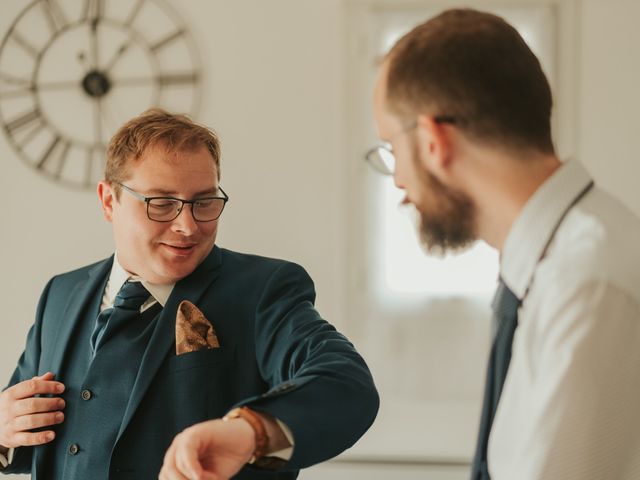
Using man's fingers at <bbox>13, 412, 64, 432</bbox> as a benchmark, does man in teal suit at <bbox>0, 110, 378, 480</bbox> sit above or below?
above

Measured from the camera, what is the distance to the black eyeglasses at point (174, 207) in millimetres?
1799

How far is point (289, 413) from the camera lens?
1320mm

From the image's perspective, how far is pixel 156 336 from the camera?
68.8 inches

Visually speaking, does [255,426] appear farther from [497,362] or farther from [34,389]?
[34,389]

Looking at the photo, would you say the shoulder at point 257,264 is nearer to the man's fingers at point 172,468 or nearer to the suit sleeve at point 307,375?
the suit sleeve at point 307,375

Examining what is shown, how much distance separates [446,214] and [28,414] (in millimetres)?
1040

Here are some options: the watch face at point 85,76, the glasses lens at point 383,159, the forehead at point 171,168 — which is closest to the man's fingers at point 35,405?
the forehead at point 171,168

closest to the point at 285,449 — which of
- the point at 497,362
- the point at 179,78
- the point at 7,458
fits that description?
the point at 497,362

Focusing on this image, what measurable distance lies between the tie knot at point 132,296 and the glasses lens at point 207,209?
8.3 inches

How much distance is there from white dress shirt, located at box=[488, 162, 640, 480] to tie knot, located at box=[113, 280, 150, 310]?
0.99m

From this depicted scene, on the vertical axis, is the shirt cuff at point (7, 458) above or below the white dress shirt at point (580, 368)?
below

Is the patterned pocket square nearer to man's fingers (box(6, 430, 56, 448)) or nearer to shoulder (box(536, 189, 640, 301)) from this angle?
man's fingers (box(6, 430, 56, 448))

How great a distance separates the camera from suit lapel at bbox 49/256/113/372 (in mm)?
1875

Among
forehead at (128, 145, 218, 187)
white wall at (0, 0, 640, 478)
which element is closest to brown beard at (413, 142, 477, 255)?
forehead at (128, 145, 218, 187)
